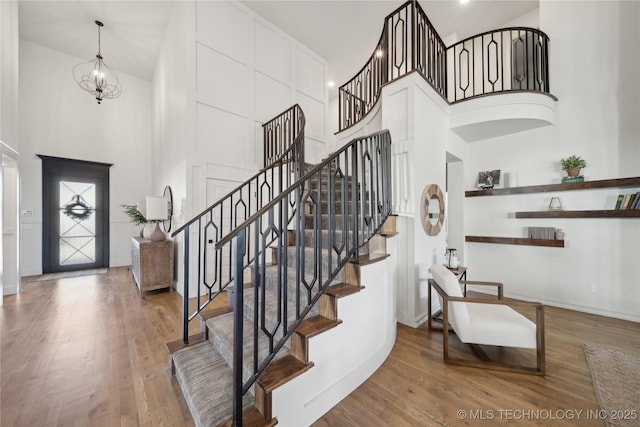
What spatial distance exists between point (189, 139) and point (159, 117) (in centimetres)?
255

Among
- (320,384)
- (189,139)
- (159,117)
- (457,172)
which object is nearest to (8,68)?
(159,117)

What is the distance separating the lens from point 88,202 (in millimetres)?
5816

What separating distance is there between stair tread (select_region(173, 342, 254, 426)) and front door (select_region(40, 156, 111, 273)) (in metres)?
5.92

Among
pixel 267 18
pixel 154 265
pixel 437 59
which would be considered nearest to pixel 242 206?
pixel 154 265

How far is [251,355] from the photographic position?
1544mm

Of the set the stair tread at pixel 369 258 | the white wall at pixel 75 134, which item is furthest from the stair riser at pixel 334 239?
the white wall at pixel 75 134

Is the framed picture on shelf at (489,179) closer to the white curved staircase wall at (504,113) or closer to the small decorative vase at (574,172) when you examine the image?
the white curved staircase wall at (504,113)

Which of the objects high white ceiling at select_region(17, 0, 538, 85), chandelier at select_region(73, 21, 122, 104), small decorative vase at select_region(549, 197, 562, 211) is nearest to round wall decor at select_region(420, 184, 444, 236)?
small decorative vase at select_region(549, 197, 562, 211)

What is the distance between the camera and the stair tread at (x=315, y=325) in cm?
146

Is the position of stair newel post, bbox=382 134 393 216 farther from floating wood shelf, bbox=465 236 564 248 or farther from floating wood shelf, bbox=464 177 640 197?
floating wood shelf, bbox=465 236 564 248

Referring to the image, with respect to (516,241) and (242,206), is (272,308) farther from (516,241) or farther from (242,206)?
(516,241)

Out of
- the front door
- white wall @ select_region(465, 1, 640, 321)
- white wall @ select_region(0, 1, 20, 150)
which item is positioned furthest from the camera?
the front door

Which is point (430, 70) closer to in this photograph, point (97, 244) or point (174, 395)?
point (174, 395)

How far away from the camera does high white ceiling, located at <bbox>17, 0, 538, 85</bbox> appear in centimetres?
445
